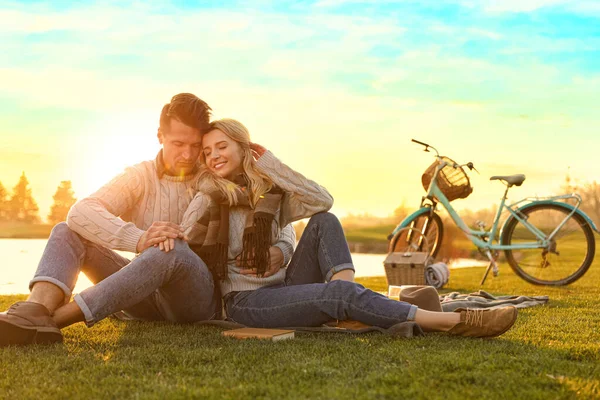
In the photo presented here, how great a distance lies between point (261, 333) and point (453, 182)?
4004 millimetres

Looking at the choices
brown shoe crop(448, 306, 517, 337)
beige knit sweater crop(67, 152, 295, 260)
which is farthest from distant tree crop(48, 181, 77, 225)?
brown shoe crop(448, 306, 517, 337)

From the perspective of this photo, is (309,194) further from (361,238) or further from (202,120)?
(361,238)

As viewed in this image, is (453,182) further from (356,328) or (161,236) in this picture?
(161,236)

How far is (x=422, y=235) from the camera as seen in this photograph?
21.0ft

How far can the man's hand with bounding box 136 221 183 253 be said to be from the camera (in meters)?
2.75

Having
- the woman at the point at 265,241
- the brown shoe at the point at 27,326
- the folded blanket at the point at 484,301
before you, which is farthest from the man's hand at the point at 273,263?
the folded blanket at the point at 484,301

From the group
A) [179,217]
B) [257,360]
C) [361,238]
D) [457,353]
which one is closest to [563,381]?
[457,353]

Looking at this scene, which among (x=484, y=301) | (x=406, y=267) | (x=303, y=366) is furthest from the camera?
(x=406, y=267)

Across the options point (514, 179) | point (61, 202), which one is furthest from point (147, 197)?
point (61, 202)

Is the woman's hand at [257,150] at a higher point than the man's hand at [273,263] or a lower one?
higher

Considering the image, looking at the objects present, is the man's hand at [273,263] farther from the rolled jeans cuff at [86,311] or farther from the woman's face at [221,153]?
the rolled jeans cuff at [86,311]

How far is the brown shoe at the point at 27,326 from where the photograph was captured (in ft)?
→ 8.41

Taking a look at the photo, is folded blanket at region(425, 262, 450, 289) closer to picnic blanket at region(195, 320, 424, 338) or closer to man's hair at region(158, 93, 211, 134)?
picnic blanket at region(195, 320, 424, 338)

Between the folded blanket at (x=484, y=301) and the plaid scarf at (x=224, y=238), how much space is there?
1.37m
